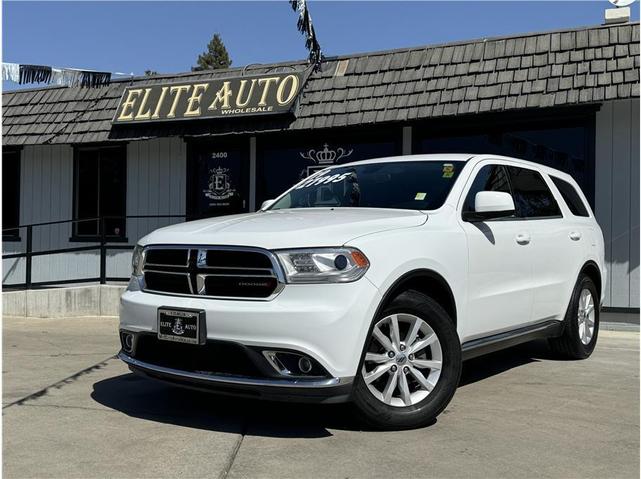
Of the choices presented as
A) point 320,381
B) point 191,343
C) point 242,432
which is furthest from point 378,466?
point 191,343

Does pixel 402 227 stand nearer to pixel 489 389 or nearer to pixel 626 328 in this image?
pixel 489 389

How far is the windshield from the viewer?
4.65m

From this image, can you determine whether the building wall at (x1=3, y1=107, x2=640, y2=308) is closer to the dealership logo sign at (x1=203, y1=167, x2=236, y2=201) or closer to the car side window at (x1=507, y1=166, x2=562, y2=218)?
the dealership logo sign at (x1=203, y1=167, x2=236, y2=201)

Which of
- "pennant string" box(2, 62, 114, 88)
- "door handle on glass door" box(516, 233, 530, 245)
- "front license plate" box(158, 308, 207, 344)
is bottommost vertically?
"front license plate" box(158, 308, 207, 344)

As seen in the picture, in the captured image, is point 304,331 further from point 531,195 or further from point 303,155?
point 303,155

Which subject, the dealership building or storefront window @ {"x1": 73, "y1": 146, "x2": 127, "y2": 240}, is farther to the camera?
storefront window @ {"x1": 73, "y1": 146, "x2": 127, "y2": 240}

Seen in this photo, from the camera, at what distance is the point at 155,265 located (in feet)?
13.5

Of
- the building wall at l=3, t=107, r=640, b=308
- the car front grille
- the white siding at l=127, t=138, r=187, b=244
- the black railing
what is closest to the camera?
the car front grille

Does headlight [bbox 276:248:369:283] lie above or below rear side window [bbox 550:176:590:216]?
below

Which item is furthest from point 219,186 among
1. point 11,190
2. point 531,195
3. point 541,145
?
point 531,195

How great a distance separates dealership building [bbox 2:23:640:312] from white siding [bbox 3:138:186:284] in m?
0.02

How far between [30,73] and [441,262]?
10.1 m

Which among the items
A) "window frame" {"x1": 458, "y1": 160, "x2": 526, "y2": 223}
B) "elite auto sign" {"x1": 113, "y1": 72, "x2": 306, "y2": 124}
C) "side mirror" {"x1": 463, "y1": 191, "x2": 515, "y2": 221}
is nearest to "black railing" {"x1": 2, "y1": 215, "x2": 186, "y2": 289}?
"elite auto sign" {"x1": 113, "y1": 72, "x2": 306, "y2": 124}

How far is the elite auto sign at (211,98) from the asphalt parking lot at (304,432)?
550cm
